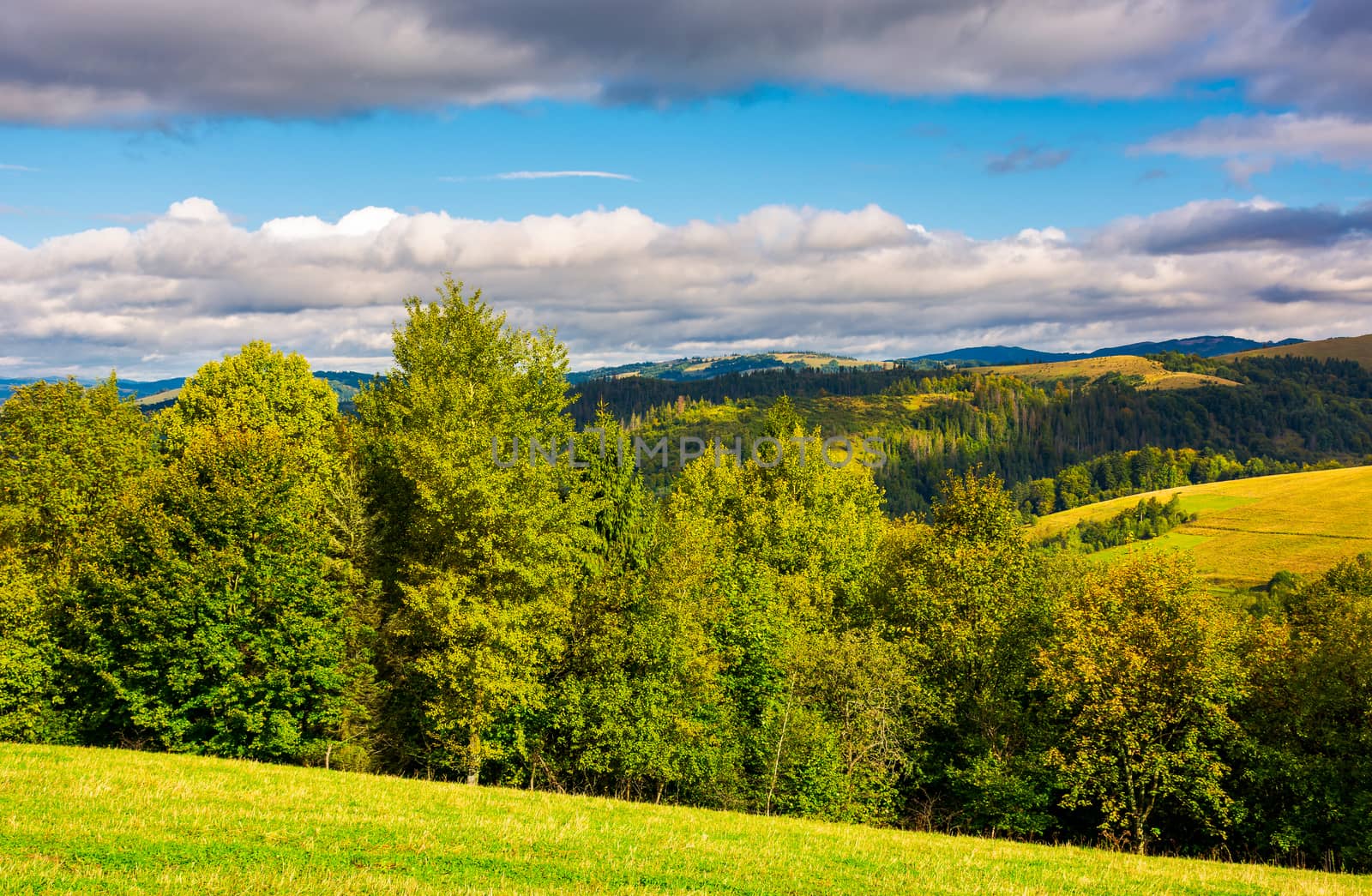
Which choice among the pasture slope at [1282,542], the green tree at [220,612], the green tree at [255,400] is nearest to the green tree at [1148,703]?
the green tree at [220,612]

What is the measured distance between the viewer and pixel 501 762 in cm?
4034

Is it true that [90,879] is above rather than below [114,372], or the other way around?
below

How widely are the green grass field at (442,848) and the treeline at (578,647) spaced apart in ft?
31.8

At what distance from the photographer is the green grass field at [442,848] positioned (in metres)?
15.7

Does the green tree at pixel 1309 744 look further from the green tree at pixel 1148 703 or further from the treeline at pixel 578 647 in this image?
the green tree at pixel 1148 703

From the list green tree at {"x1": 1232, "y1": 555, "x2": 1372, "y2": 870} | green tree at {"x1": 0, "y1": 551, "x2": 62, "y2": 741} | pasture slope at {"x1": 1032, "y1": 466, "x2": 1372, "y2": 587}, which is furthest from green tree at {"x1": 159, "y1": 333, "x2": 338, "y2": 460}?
pasture slope at {"x1": 1032, "y1": 466, "x2": 1372, "y2": 587}

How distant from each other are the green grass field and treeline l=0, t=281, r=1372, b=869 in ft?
31.8

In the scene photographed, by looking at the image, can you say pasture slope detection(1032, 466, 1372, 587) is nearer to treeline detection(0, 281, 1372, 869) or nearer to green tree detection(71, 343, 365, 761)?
treeline detection(0, 281, 1372, 869)

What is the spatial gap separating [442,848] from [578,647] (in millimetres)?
21025

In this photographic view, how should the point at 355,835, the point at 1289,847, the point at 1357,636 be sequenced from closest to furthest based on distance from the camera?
1. the point at 355,835
2. the point at 1289,847
3. the point at 1357,636

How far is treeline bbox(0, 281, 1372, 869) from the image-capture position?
121ft

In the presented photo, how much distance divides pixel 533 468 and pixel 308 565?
11.5m

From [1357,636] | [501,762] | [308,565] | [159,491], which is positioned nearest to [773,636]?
[501,762]

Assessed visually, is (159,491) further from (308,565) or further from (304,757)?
(304,757)
